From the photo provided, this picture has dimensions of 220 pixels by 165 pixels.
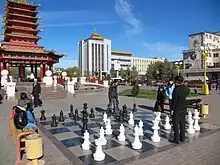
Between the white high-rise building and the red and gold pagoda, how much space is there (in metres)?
81.8

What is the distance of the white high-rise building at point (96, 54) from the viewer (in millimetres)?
119938

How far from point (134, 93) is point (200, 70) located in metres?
54.5

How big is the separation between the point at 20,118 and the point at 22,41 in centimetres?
3210

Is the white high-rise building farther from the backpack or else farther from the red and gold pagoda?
the backpack

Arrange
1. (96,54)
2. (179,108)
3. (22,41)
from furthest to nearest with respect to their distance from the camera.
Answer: (96,54) → (22,41) → (179,108)

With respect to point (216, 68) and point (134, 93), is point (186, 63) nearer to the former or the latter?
point (216, 68)

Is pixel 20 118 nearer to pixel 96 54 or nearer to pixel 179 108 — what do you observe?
pixel 179 108

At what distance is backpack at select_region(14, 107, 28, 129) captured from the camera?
5324 mm

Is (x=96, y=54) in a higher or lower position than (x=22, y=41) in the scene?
higher

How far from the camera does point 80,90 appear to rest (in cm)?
2720

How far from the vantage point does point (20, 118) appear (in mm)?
5316

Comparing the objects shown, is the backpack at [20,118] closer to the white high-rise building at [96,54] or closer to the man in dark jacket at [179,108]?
the man in dark jacket at [179,108]

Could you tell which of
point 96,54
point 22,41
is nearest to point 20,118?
point 22,41

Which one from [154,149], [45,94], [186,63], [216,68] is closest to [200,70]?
[216,68]
